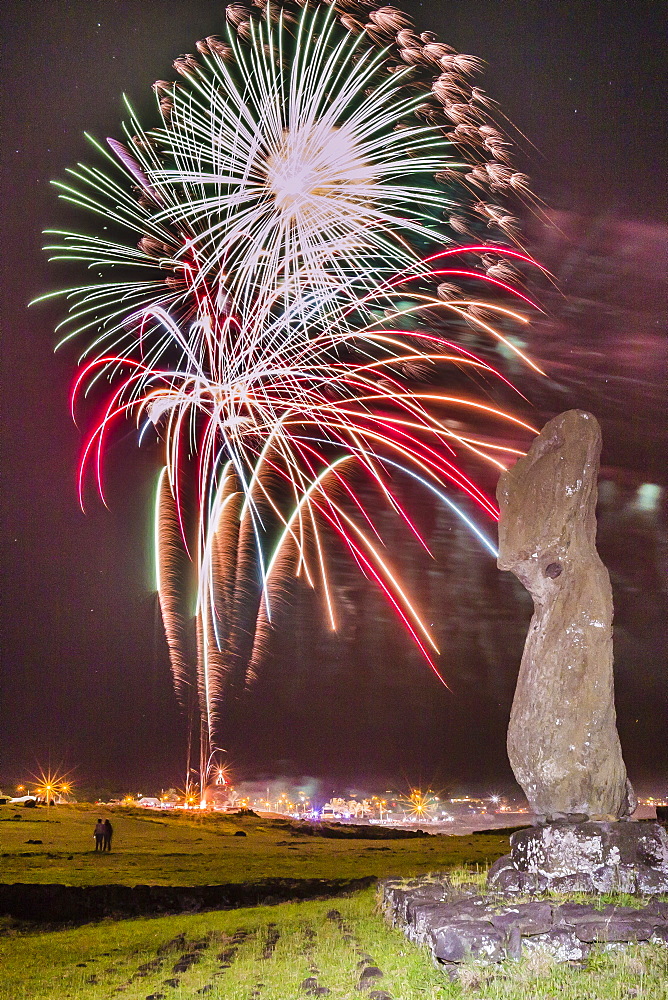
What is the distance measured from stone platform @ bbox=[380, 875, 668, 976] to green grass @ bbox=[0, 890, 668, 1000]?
0.15 m

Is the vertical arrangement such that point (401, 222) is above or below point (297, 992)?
above

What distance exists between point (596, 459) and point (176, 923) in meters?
11.4

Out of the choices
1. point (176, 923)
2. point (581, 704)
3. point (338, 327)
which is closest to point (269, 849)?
point (176, 923)

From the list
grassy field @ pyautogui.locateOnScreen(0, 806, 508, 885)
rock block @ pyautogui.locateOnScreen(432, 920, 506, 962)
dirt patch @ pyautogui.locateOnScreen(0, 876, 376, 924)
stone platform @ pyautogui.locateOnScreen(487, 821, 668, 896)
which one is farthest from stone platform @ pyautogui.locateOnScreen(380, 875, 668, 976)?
dirt patch @ pyautogui.locateOnScreen(0, 876, 376, 924)

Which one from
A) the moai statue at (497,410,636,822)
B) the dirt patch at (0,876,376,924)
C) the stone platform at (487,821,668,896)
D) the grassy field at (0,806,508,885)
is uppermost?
the moai statue at (497,410,636,822)

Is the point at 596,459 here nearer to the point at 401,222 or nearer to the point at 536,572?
the point at 536,572

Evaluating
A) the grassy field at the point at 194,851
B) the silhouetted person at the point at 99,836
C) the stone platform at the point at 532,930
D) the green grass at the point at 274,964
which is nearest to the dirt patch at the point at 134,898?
the green grass at the point at 274,964

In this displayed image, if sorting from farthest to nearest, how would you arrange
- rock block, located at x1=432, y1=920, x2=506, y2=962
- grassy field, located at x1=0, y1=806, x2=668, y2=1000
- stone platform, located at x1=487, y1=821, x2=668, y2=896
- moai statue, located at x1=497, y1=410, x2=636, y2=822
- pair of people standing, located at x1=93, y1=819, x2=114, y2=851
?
pair of people standing, located at x1=93, y1=819, x2=114, y2=851, moai statue, located at x1=497, y1=410, x2=636, y2=822, stone platform, located at x1=487, y1=821, x2=668, y2=896, rock block, located at x1=432, y1=920, x2=506, y2=962, grassy field, located at x1=0, y1=806, x2=668, y2=1000

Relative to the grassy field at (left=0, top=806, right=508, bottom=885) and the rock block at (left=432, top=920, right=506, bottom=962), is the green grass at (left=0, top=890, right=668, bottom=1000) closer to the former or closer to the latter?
the rock block at (left=432, top=920, right=506, bottom=962)

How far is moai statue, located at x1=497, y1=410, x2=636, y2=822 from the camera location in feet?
39.8

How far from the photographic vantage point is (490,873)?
12086 millimetres

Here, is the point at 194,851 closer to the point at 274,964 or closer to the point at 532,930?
the point at 274,964

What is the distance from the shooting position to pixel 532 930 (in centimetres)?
859

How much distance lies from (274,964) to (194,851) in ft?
64.6
